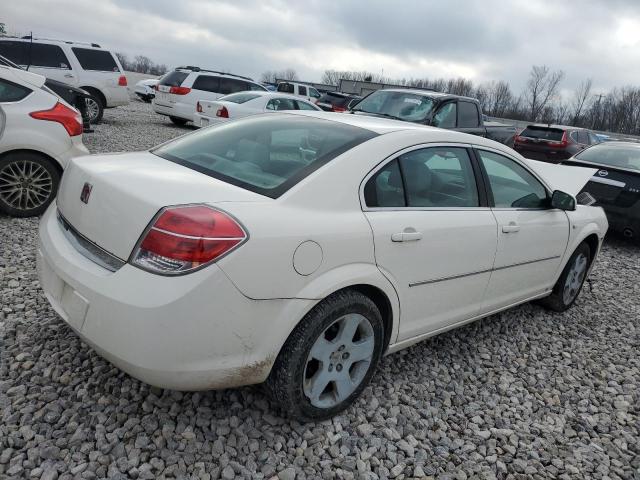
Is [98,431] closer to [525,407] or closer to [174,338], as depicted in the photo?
[174,338]

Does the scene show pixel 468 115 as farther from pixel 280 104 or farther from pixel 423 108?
pixel 280 104

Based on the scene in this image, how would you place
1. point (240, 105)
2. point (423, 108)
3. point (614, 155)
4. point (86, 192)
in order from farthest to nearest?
1. point (240, 105)
2. point (423, 108)
3. point (614, 155)
4. point (86, 192)

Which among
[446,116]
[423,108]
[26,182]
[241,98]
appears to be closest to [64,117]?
[26,182]

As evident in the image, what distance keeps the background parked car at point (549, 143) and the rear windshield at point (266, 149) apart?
12.4 meters

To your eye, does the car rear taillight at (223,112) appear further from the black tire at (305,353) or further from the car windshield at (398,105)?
the black tire at (305,353)

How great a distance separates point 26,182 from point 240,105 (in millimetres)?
7654

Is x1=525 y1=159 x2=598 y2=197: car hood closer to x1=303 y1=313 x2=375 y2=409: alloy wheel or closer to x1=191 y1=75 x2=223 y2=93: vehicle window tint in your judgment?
x1=303 y1=313 x2=375 y2=409: alloy wheel

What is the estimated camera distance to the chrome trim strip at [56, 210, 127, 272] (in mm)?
2180

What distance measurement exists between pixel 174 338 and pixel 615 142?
8426 mm

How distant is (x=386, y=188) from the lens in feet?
8.91

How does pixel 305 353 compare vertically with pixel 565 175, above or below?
below

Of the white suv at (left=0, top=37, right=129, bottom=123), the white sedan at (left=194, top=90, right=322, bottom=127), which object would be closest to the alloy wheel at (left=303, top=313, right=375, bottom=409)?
the white sedan at (left=194, top=90, right=322, bottom=127)

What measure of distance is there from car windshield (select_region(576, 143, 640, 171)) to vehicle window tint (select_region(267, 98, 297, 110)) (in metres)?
7.42

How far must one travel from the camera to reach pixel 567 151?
13648 mm
